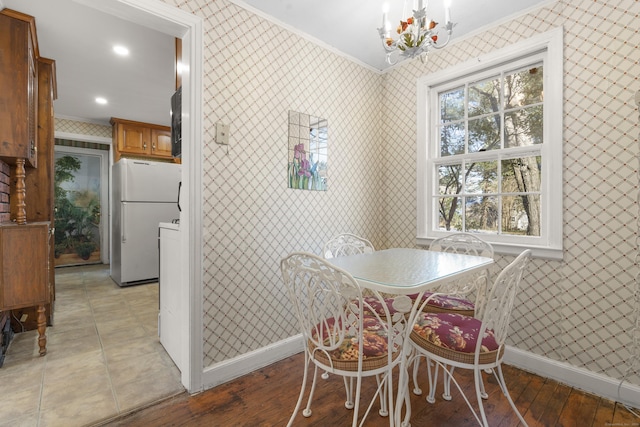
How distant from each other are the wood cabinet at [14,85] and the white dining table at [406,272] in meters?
2.38

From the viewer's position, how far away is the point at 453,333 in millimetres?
1362

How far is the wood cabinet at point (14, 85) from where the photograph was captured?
2.05 metres

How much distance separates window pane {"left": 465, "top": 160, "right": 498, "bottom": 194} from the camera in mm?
2330

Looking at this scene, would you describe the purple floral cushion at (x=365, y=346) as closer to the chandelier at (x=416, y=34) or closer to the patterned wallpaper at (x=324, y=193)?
the patterned wallpaper at (x=324, y=193)

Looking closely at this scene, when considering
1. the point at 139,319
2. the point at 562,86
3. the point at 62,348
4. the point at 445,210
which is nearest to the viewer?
the point at 562,86

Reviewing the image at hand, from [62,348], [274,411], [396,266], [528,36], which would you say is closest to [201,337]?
[274,411]

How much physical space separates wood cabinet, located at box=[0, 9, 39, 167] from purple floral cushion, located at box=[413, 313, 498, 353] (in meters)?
2.88

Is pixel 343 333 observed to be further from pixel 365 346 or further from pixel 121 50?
pixel 121 50

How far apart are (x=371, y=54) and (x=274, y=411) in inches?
110

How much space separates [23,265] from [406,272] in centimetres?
255

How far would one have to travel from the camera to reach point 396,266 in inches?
60.8

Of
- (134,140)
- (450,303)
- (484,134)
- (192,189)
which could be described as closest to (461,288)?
(450,303)

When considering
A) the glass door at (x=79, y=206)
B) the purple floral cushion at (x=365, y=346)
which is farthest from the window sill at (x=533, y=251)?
the glass door at (x=79, y=206)

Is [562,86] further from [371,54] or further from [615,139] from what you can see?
[371,54]
